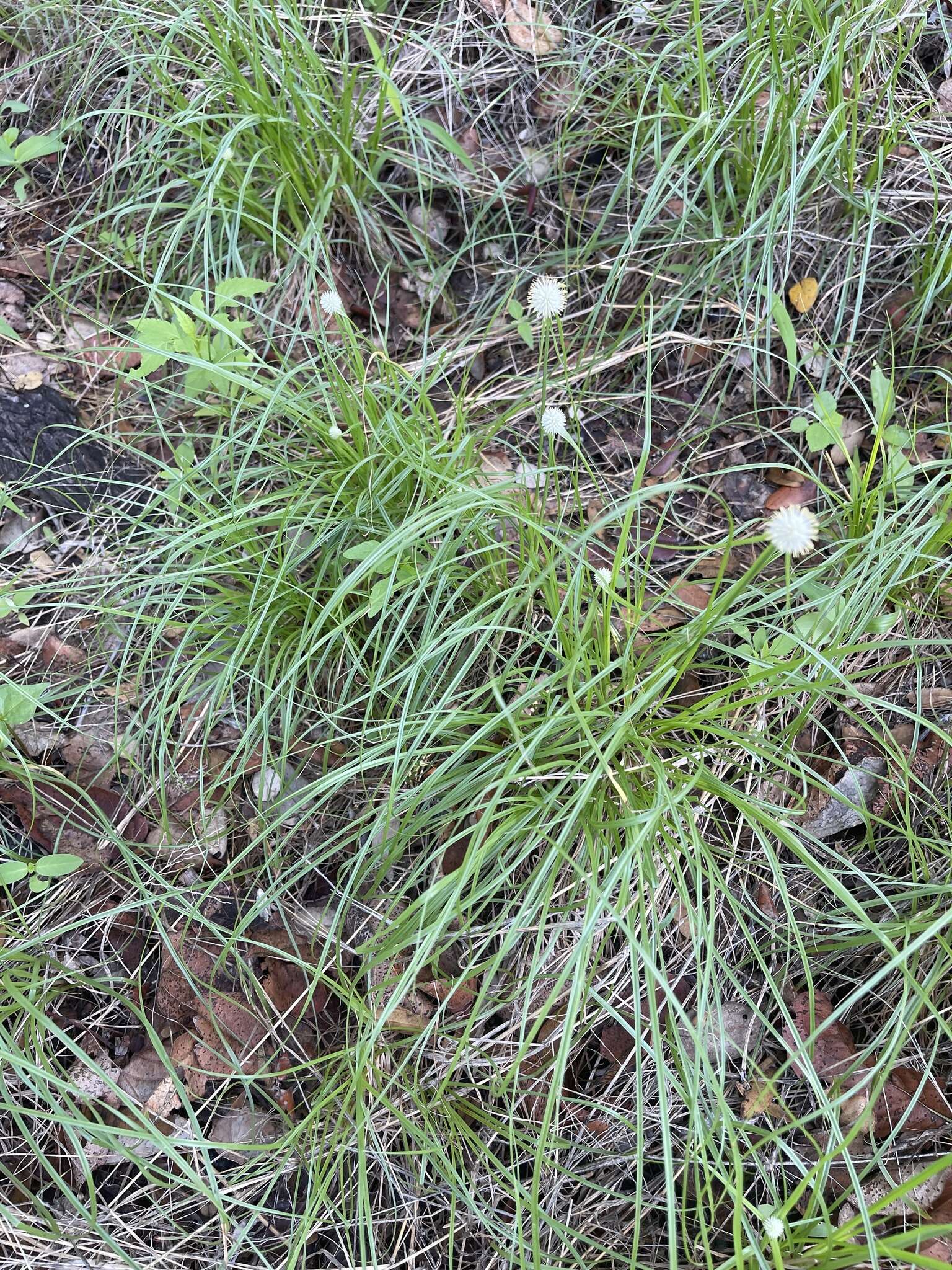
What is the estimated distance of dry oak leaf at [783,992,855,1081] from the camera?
157 centimetres

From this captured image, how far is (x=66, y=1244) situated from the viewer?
1539 mm

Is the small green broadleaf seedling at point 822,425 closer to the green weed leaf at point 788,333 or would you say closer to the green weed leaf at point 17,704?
the green weed leaf at point 788,333

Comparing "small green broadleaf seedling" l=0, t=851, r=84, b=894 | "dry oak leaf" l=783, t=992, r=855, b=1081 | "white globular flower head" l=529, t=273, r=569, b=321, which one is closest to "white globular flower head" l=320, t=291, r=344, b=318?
"white globular flower head" l=529, t=273, r=569, b=321

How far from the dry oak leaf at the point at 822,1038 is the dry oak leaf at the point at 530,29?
8.15ft

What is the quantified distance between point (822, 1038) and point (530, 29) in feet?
8.65

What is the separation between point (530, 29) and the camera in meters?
2.40

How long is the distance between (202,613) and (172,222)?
122cm

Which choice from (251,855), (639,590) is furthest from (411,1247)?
(639,590)

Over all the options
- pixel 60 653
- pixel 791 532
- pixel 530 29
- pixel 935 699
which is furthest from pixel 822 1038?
pixel 530 29

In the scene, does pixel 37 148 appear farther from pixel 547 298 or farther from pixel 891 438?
pixel 891 438

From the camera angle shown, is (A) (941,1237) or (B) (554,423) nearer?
(A) (941,1237)

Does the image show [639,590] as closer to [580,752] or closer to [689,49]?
[580,752]

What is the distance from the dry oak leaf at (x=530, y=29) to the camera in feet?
7.79

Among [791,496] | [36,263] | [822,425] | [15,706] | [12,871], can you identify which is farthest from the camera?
[36,263]
